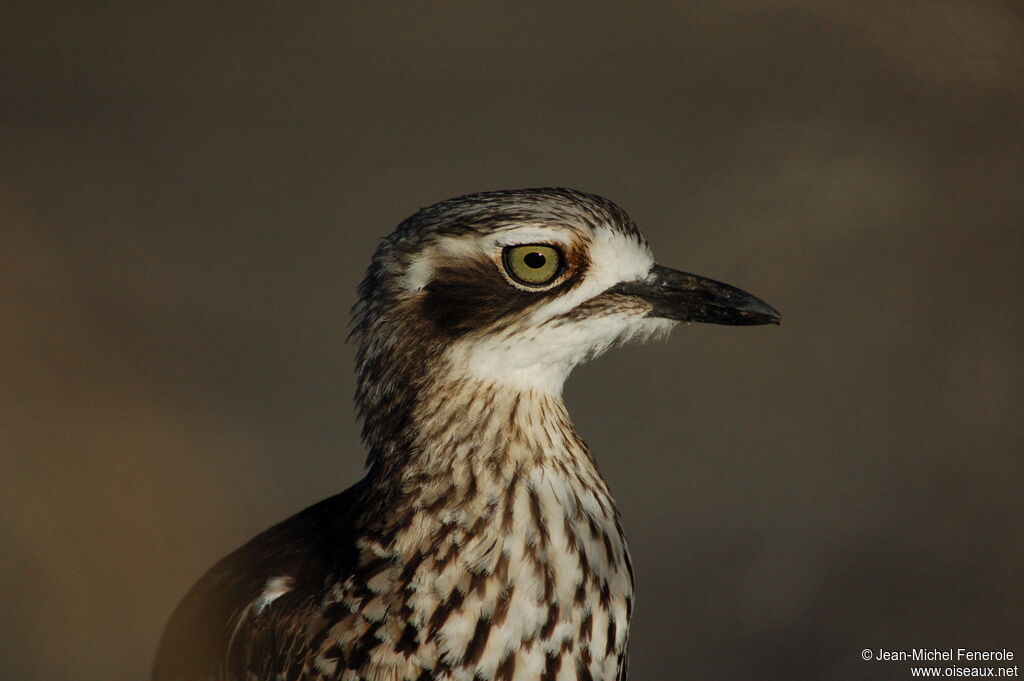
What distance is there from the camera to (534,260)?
94.7 inches

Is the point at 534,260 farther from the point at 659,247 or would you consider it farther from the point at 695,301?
the point at 659,247

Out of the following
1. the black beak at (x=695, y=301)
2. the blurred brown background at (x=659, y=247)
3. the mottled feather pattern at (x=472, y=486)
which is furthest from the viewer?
the blurred brown background at (x=659, y=247)

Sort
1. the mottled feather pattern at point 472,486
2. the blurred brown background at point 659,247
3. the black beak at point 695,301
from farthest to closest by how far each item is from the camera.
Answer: the blurred brown background at point 659,247, the black beak at point 695,301, the mottled feather pattern at point 472,486

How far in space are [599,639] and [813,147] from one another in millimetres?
2361

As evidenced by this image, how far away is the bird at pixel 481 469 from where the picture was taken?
2.30m

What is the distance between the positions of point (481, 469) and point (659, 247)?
2786 mm

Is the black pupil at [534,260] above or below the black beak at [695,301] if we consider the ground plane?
above

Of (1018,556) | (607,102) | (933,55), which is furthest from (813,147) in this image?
(1018,556)

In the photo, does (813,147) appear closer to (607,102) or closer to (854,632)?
(607,102)

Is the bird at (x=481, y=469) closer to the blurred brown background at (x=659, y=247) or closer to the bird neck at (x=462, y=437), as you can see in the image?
the bird neck at (x=462, y=437)

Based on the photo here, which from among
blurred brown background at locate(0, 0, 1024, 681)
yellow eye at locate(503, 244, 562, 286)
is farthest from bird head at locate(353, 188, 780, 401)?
blurred brown background at locate(0, 0, 1024, 681)

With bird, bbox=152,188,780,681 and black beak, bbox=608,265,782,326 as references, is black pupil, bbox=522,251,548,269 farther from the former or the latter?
black beak, bbox=608,265,782,326

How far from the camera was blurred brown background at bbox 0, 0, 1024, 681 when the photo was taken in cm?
393

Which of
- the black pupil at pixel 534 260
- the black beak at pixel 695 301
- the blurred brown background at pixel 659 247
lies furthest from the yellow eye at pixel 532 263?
the blurred brown background at pixel 659 247
